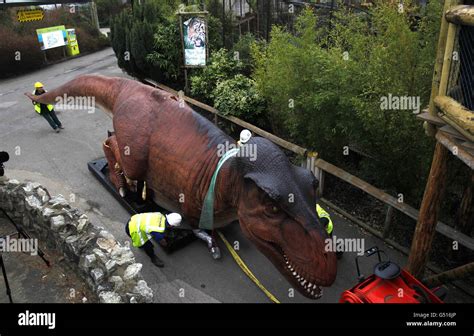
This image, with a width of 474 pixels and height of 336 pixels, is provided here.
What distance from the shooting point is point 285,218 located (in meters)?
4.24

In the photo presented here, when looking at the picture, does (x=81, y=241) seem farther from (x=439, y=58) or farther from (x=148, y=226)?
(x=439, y=58)

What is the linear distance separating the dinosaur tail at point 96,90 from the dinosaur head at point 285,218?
10.8ft

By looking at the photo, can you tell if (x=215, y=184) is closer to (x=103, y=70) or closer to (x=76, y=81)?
(x=76, y=81)

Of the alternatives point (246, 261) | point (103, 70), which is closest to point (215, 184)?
point (246, 261)

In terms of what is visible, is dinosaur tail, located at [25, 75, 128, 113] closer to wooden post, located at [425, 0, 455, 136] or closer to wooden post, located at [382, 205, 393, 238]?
wooden post, located at [382, 205, 393, 238]

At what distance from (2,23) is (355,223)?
17218 mm

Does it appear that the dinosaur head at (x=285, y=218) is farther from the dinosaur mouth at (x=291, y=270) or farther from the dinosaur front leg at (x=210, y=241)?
the dinosaur front leg at (x=210, y=241)

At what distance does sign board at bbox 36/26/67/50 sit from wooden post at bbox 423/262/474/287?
53.9 ft

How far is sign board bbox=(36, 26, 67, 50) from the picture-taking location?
53.9 feet

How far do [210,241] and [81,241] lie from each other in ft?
5.66

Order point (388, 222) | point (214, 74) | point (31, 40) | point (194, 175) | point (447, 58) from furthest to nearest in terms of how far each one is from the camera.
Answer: point (31, 40) < point (214, 74) < point (388, 222) < point (194, 175) < point (447, 58)

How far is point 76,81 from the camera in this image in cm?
764

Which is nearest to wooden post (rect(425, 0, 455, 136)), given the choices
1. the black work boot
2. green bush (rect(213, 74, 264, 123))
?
the black work boot

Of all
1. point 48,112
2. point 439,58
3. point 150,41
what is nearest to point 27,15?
point 150,41
